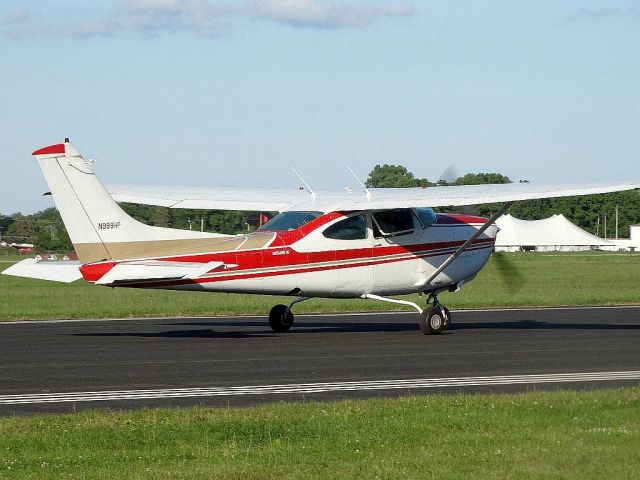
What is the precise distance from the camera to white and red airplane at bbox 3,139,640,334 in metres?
19.0

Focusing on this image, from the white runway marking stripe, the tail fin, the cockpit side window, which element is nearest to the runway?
the white runway marking stripe

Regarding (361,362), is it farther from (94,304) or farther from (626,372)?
(94,304)

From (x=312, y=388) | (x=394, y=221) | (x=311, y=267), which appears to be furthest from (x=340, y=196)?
(x=312, y=388)

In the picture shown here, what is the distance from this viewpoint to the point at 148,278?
1873cm

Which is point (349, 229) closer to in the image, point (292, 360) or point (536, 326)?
point (536, 326)

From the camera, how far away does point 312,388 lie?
541 inches

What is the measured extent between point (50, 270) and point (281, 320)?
15.4ft

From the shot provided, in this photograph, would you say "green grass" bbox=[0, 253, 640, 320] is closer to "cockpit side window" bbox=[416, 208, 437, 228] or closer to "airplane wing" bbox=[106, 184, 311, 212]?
"cockpit side window" bbox=[416, 208, 437, 228]

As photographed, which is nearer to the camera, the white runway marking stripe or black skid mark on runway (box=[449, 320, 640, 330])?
the white runway marking stripe

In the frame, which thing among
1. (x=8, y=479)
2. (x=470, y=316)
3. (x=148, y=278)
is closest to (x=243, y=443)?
(x=8, y=479)

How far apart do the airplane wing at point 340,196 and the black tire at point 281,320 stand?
1992 millimetres

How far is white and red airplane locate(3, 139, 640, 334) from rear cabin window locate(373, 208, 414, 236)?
0.02 meters

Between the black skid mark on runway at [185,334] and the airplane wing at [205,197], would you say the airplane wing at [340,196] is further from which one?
the black skid mark on runway at [185,334]

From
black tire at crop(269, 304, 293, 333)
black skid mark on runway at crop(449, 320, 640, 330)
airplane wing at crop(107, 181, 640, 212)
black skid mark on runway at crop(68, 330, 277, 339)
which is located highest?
airplane wing at crop(107, 181, 640, 212)
